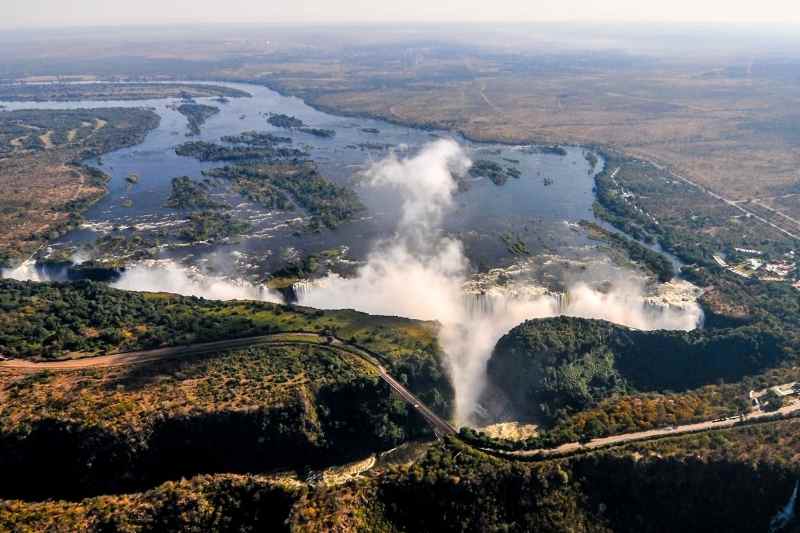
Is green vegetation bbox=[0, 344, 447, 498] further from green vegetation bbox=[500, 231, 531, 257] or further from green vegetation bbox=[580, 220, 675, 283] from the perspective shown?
green vegetation bbox=[580, 220, 675, 283]

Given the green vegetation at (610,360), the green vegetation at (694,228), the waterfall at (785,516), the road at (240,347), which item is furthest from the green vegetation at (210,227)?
the waterfall at (785,516)

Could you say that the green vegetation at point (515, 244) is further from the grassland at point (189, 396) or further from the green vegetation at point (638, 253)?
the grassland at point (189, 396)

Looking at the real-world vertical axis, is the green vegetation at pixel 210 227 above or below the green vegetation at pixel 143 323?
above

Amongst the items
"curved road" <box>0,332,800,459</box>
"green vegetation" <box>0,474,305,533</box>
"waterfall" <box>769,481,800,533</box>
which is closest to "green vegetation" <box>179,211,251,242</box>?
"curved road" <box>0,332,800,459</box>

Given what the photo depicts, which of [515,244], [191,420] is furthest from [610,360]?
[191,420]

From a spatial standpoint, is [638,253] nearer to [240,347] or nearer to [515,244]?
[515,244]
